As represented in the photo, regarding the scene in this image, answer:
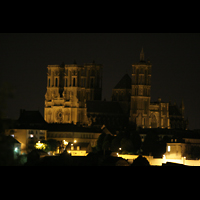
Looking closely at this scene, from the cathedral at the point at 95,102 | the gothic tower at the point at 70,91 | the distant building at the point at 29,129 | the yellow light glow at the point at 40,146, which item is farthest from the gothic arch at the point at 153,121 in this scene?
the yellow light glow at the point at 40,146

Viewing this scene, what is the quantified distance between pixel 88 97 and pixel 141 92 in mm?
6059

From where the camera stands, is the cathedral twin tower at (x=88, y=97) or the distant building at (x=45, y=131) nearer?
the distant building at (x=45, y=131)

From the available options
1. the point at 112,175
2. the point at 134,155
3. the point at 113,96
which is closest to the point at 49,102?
the point at 113,96

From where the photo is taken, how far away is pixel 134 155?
6694 centimetres

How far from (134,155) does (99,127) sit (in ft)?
75.6

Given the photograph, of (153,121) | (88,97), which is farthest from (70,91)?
(153,121)

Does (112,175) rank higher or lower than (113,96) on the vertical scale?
lower

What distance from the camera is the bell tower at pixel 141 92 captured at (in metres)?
91.1

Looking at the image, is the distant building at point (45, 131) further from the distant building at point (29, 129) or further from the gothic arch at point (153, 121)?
the gothic arch at point (153, 121)

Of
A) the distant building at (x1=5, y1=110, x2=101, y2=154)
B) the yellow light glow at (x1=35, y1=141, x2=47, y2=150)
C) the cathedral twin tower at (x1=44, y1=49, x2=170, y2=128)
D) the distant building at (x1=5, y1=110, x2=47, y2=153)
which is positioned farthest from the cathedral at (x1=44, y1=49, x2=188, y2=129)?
the yellow light glow at (x1=35, y1=141, x2=47, y2=150)

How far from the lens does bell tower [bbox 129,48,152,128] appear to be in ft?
299

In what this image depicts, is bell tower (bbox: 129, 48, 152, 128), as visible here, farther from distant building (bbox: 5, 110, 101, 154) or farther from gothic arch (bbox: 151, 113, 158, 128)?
distant building (bbox: 5, 110, 101, 154)

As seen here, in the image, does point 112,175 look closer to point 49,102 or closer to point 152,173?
point 152,173

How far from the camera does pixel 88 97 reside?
3681 inches
